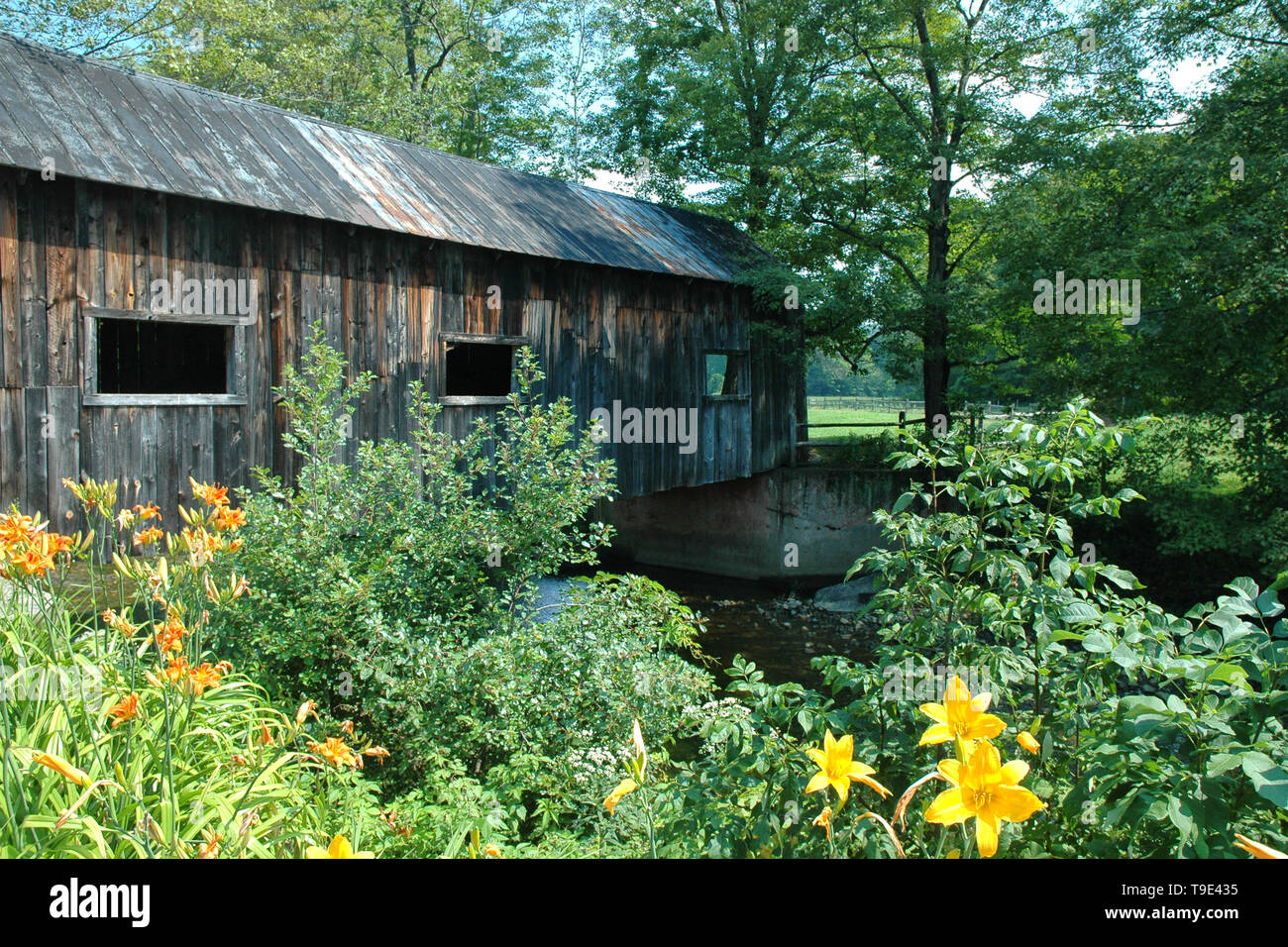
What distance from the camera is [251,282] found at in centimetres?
809

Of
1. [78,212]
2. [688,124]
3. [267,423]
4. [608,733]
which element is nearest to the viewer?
[608,733]

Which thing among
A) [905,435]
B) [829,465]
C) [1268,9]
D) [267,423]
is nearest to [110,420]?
[267,423]

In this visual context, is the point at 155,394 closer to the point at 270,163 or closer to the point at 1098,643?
the point at 270,163

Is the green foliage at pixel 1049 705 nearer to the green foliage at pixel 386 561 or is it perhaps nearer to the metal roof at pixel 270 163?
the green foliage at pixel 386 561

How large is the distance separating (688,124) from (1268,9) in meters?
10.7

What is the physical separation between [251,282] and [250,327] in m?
0.41

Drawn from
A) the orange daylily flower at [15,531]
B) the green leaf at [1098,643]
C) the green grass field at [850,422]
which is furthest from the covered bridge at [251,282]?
the green leaf at [1098,643]

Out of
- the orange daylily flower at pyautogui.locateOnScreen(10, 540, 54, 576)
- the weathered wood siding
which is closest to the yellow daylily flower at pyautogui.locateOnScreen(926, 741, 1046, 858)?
the orange daylily flower at pyautogui.locateOnScreen(10, 540, 54, 576)

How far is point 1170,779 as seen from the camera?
1.68m

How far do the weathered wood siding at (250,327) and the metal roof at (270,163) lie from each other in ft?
0.80

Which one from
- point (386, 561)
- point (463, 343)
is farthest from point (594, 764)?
point (463, 343)

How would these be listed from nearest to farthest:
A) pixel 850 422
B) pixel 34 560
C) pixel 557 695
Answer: pixel 34 560
pixel 557 695
pixel 850 422

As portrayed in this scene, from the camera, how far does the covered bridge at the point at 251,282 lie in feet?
22.7
